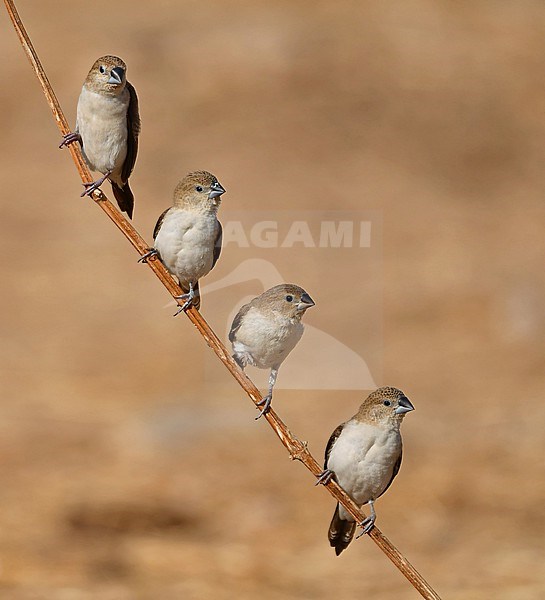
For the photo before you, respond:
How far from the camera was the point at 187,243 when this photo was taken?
388cm

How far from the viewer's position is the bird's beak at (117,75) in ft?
12.1

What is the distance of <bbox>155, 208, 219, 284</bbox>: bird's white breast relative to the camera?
3.84m

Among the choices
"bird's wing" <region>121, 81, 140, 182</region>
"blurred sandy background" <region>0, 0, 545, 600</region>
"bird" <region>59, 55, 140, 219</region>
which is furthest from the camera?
"blurred sandy background" <region>0, 0, 545, 600</region>

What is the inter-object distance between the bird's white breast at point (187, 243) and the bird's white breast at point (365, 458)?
1.10 m

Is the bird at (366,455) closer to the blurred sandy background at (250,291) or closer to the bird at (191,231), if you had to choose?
the bird at (191,231)

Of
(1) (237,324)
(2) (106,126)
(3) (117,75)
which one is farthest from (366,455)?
(3) (117,75)

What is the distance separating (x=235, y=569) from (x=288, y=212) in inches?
310

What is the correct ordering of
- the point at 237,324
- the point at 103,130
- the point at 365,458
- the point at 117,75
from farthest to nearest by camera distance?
1. the point at 365,458
2. the point at 237,324
3. the point at 103,130
4. the point at 117,75

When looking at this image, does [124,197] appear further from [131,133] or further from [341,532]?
[341,532]

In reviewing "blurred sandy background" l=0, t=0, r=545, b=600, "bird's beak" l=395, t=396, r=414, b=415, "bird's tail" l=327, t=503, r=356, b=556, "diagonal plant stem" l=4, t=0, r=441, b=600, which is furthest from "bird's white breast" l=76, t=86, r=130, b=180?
"blurred sandy background" l=0, t=0, r=545, b=600

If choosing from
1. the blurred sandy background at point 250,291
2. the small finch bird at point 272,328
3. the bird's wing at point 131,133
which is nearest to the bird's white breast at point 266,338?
the small finch bird at point 272,328

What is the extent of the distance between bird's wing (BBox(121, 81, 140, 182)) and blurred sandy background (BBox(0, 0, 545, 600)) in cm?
599

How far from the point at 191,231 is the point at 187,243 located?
0.24 ft

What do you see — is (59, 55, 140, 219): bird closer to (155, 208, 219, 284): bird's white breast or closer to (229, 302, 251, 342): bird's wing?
(155, 208, 219, 284): bird's white breast
